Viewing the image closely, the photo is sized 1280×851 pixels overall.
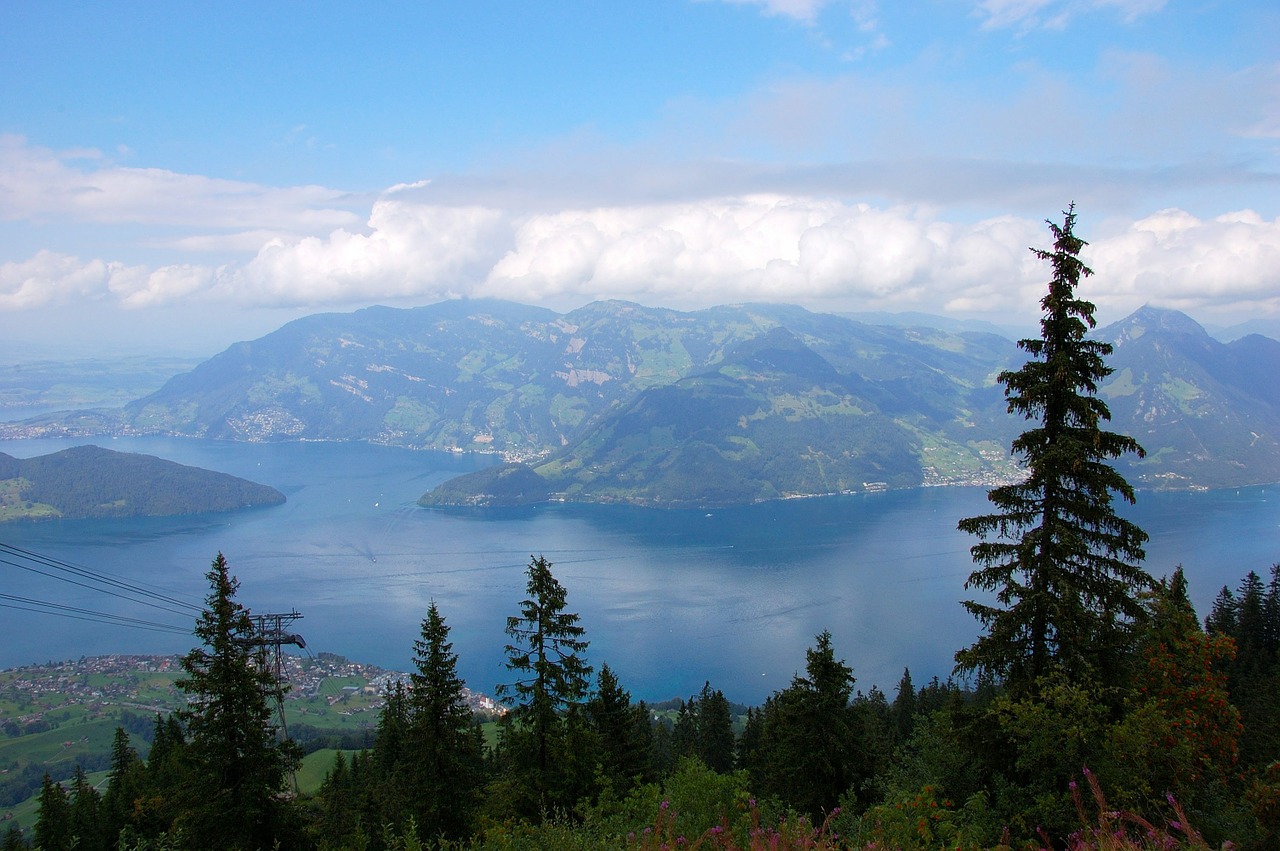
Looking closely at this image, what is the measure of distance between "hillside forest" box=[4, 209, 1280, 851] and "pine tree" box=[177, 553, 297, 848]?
4cm

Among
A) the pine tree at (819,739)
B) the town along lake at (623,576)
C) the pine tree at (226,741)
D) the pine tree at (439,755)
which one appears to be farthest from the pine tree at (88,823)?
the town along lake at (623,576)

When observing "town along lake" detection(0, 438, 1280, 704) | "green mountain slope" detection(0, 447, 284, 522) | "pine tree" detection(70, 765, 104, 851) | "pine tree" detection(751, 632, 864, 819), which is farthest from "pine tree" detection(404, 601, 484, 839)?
"green mountain slope" detection(0, 447, 284, 522)

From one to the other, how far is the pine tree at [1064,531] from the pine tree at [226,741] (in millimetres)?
11962

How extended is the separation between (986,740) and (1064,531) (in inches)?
105

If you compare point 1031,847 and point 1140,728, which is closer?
point 1031,847

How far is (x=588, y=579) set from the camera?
106562mm

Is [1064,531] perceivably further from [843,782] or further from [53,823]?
[53,823]

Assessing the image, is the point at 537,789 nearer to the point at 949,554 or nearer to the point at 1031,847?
the point at 1031,847

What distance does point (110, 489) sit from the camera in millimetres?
161375

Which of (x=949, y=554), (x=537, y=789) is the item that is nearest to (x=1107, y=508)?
(x=537, y=789)

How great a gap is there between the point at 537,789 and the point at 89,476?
191 meters

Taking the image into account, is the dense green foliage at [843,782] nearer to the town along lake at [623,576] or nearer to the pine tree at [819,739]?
the pine tree at [819,739]

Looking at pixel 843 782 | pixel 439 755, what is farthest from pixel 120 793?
pixel 843 782

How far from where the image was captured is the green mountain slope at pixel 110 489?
15200 cm
